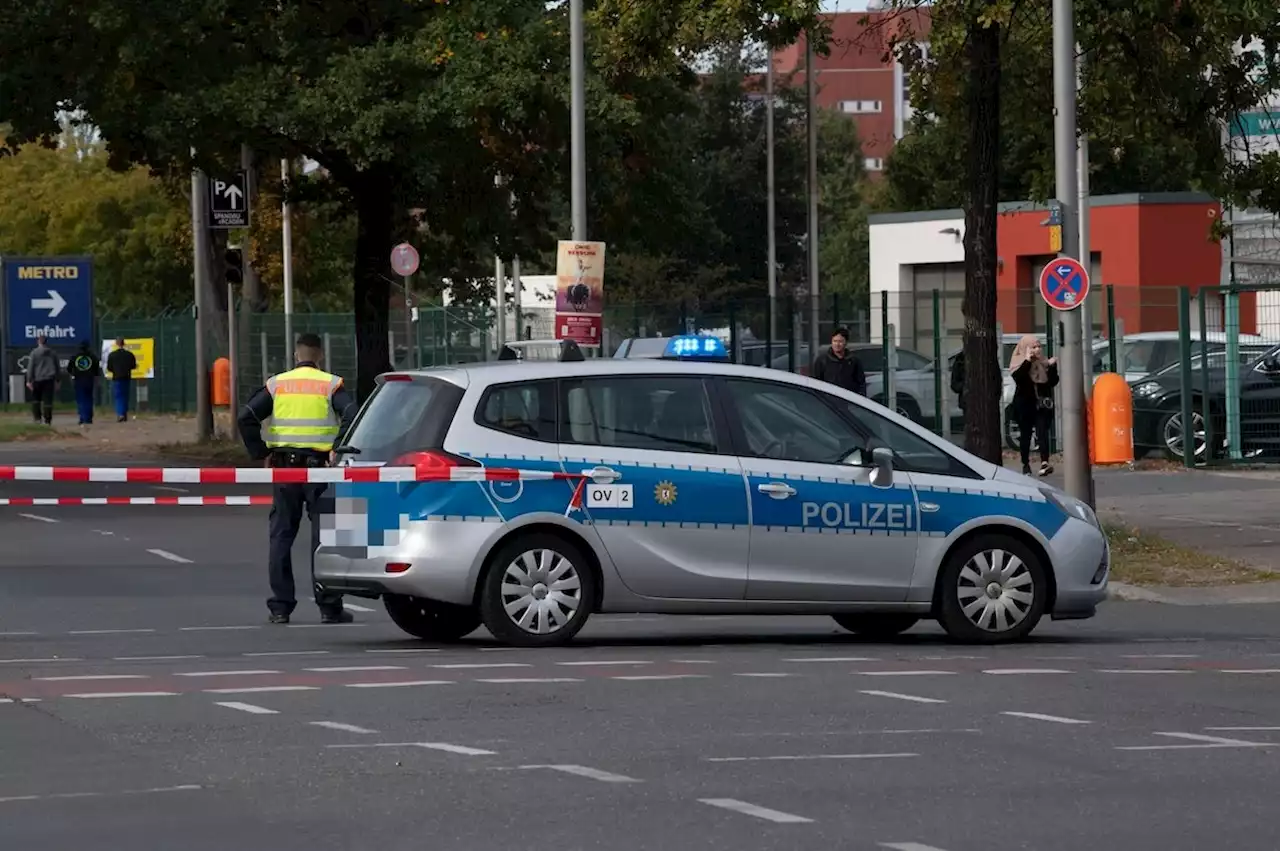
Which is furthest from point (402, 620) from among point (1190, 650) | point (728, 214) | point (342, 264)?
point (728, 214)

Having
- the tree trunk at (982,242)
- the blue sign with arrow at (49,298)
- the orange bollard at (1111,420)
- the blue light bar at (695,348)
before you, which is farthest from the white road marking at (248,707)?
the blue sign with arrow at (49,298)

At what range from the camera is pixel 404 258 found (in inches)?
1369

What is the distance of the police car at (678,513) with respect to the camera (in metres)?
13.6

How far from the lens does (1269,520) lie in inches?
944

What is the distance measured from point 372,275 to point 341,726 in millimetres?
25025

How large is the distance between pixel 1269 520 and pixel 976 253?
4408mm

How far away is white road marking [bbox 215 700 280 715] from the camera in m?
10.8

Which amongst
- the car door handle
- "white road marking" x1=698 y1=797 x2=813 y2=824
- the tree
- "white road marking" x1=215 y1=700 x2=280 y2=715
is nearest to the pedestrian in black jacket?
the tree

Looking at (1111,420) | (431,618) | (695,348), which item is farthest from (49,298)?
(431,618)

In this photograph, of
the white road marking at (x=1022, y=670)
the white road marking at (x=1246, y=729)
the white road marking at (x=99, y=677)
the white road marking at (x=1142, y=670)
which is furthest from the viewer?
the white road marking at (x=1142, y=670)

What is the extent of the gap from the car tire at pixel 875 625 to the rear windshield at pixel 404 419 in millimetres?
2748

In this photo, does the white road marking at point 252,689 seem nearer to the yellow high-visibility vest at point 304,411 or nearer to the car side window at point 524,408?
the car side window at point 524,408

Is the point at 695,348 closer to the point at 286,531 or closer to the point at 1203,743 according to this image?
the point at 286,531

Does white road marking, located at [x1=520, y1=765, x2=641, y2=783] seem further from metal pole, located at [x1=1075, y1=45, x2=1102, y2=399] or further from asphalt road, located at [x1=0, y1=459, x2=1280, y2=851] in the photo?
metal pole, located at [x1=1075, y1=45, x2=1102, y2=399]
